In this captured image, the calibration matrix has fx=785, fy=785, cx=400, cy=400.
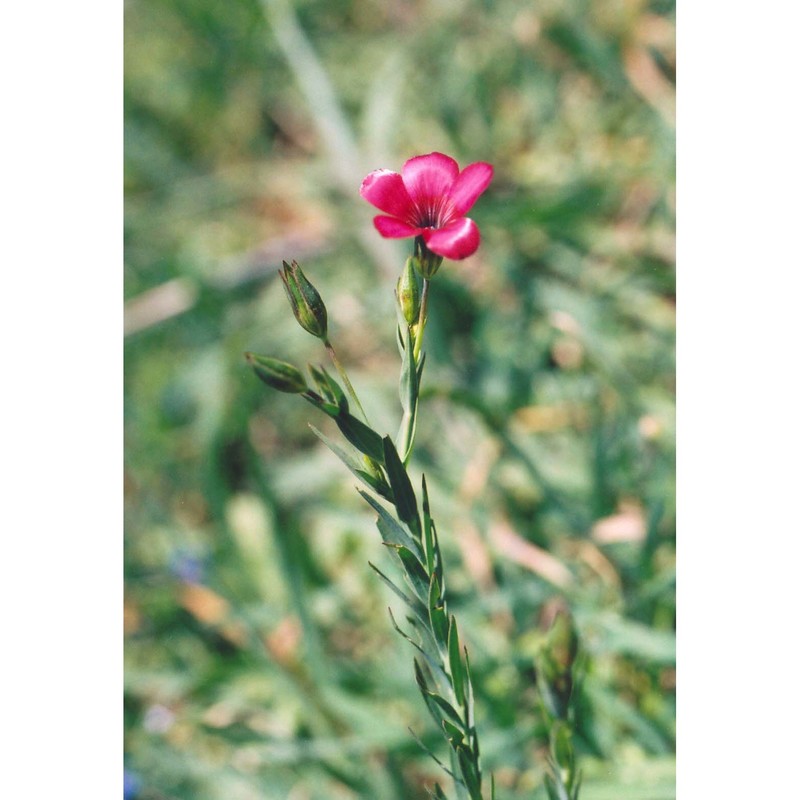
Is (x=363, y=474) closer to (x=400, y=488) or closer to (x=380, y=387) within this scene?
(x=400, y=488)

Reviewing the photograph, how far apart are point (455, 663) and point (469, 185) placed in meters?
0.22

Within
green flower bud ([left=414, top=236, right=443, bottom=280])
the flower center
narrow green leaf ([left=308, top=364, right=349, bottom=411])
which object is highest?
the flower center

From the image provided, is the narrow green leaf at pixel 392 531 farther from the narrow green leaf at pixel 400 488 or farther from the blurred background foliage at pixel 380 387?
the blurred background foliage at pixel 380 387

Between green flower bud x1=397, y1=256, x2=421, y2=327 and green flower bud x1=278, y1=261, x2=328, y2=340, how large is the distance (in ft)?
0.12

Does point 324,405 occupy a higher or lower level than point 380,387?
lower

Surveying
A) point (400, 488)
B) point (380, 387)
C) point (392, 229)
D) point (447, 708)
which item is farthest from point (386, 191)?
point (380, 387)

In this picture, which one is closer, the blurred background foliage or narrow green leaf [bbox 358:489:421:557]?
narrow green leaf [bbox 358:489:421:557]

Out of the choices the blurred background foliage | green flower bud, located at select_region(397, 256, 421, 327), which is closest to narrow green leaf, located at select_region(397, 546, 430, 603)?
green flower bud, located at select_region(397, 256, 421, 327)

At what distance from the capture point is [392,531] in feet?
1.17

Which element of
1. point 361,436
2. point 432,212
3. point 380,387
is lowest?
point 361,436

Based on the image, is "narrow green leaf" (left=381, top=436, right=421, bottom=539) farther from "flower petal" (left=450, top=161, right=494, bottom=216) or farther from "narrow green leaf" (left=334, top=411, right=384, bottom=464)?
"flower petal" (left=450, top=161, right=494, bottom=216)

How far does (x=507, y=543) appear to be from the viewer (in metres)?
0.98

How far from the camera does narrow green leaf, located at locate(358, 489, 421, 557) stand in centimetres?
35
